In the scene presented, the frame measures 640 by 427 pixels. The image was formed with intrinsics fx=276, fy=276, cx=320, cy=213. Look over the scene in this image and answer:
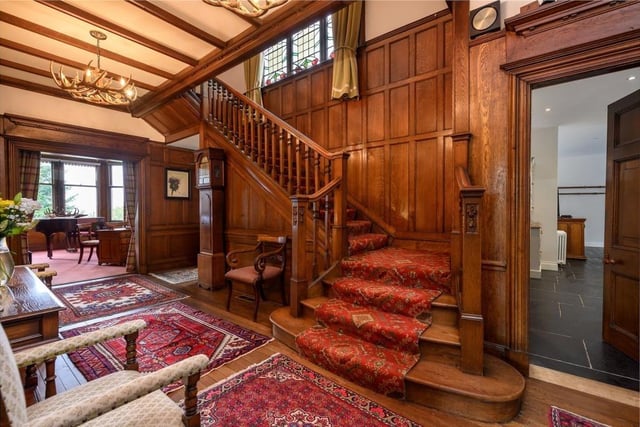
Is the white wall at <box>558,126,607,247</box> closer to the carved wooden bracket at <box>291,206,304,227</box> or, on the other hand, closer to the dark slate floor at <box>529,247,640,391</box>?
the dark slate floor at <box>529,247,640,391</box>

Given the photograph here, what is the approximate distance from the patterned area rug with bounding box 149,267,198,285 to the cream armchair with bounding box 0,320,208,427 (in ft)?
12.5

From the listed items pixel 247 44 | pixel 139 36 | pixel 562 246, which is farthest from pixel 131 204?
pixel 562 246

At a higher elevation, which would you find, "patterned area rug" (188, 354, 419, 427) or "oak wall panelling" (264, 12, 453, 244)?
"oak wall panelling" (264, 12, 453, 244)

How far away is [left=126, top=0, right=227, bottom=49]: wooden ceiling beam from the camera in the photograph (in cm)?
263

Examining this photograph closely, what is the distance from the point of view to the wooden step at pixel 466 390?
5.44 ft

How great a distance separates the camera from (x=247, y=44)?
3168 mm

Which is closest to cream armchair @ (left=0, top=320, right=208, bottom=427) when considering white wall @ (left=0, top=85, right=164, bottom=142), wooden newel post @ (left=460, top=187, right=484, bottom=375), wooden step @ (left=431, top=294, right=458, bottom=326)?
wooden newel post @ (left=460, top=187, right=484, bottom=375)

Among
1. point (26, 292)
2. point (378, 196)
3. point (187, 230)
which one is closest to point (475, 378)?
point (378, 196)

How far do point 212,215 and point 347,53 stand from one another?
3.28 m

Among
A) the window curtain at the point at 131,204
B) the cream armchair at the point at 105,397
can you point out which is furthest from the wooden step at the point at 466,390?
the window curtain at the point at 131,204

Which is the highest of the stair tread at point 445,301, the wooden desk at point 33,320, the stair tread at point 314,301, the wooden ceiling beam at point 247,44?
the wooden ceiling beam at point 247,44

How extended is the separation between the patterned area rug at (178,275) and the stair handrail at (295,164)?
102 inches

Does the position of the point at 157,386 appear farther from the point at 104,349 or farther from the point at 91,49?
the point at 91,49

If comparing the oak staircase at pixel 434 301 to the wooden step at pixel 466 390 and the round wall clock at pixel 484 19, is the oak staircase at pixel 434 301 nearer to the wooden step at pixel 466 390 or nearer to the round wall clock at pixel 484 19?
the wooden step at pixel 466 390
